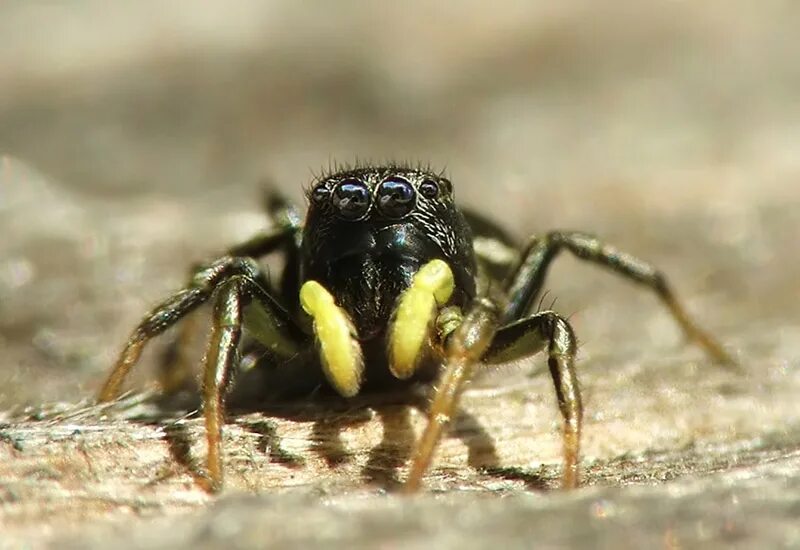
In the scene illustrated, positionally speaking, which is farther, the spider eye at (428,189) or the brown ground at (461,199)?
the spider eye at (428,189)

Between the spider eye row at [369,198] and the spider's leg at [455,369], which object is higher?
the spider eye row at [369,198]

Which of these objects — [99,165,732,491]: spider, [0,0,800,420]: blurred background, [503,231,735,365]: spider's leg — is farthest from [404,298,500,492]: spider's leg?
[0,0,800,420]: blurred background

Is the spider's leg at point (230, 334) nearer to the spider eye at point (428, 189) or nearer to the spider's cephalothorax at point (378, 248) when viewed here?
the spider's cephalothorax at point (378, 248)

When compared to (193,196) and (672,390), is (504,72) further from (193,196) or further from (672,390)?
(672,390)


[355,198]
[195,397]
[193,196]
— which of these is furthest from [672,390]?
[193,196]

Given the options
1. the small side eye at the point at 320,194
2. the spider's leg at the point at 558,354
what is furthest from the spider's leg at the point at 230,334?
the spider's leg at the point at 558,354

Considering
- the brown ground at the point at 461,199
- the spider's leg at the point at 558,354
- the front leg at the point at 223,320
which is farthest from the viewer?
the front leg at the point at 223,320

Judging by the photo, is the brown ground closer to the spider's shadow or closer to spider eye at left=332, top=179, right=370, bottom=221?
the spider's shadow

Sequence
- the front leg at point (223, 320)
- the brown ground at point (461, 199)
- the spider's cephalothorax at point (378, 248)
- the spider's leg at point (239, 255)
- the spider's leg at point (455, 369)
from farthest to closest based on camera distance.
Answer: the spider's leg at point (239, 255)
the spider's cephalothorax at point (378, 248)
the front leg at point (223, 320)
the spider's leg at point (455, 369)
the brown ground at point (461, 199)
